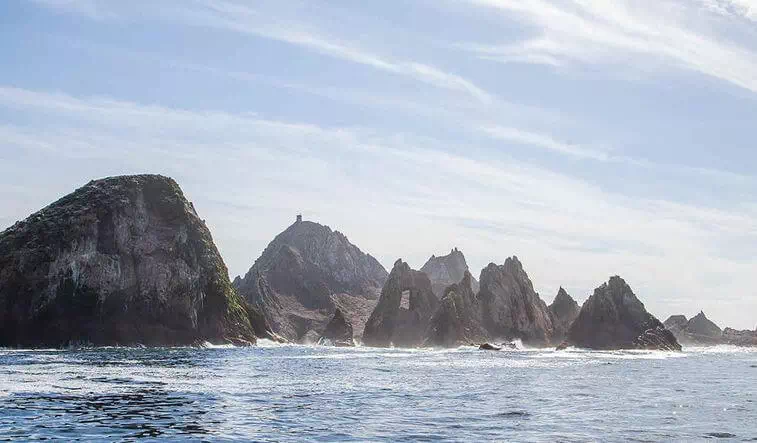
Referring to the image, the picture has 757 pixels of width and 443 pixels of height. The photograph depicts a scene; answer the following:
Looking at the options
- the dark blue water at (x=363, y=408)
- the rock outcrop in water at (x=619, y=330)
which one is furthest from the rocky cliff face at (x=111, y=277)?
the rock outcrop in water at (x=619, y=330)

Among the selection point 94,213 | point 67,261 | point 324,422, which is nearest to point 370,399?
point 324,422

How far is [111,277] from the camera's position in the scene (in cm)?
16888

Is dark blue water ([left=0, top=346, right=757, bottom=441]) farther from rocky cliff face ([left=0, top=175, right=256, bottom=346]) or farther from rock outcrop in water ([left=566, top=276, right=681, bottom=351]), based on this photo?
rock outcrop in water ([left=566, top=276, right=681, bottom=351])

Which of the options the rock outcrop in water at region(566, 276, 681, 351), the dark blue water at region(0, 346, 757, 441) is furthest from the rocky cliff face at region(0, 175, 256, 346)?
the rock outcrop in water at region(566, 276, 681, 351)

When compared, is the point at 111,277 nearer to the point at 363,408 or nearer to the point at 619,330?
the point at 619,330

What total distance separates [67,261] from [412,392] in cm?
13307

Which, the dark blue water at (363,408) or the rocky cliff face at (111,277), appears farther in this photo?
the rocky cliff face at (111,277)

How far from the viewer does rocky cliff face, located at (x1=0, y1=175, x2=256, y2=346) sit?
154 meters

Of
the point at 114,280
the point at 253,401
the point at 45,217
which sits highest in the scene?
the point at 45,217

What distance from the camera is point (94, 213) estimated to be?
176m

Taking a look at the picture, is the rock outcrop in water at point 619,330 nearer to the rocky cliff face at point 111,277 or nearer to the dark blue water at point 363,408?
the rocky cliff face at point 111,277

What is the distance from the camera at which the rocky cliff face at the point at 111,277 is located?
15400 centimetres

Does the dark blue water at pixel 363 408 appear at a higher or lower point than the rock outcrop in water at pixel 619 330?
lower

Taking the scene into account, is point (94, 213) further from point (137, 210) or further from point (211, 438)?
point (211, 438)
